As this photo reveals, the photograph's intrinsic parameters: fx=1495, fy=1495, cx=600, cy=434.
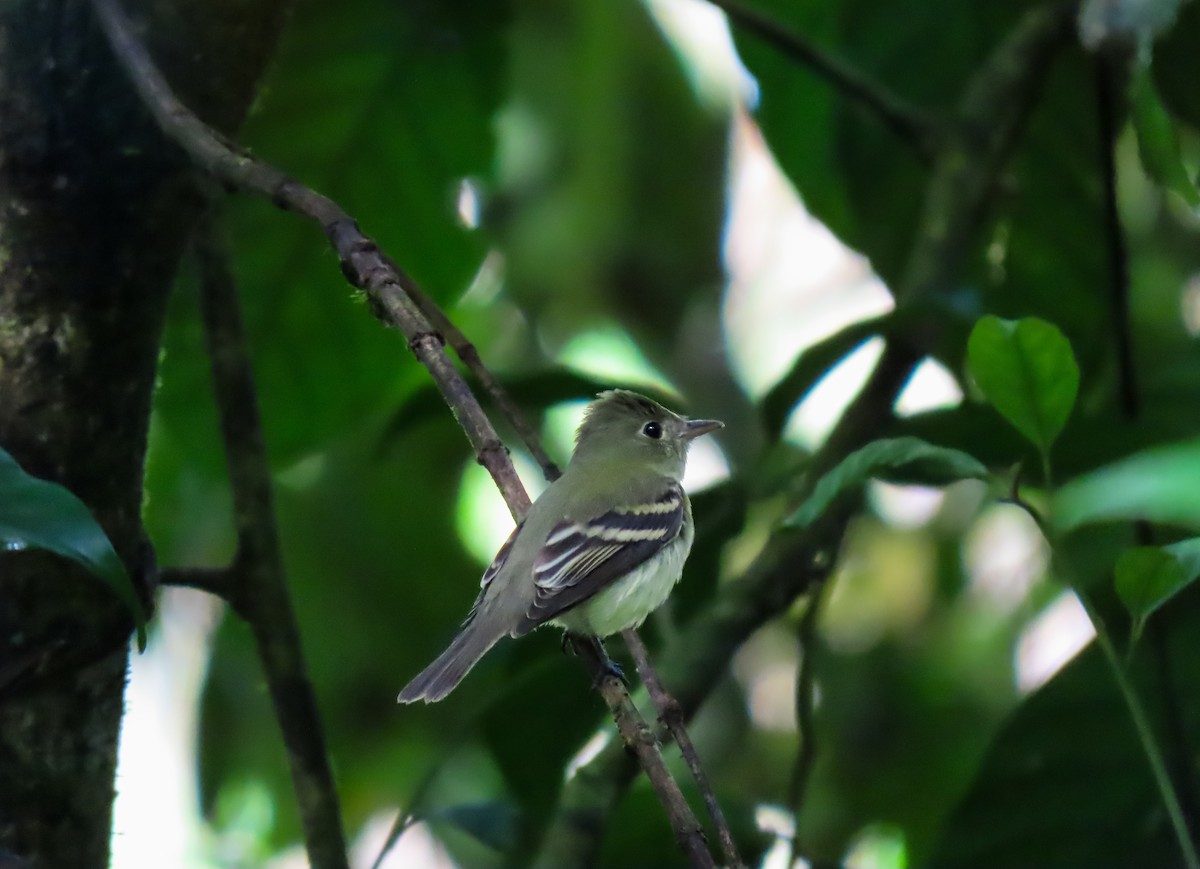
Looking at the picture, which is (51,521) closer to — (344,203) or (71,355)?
(71,355)

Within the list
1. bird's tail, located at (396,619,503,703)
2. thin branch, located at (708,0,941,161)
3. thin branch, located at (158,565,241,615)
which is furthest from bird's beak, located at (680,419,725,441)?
thin branch, located at (158,565,241,615)

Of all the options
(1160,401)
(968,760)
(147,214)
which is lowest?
(968,760)

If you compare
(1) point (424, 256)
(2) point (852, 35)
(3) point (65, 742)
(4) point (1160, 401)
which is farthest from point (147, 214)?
(2) point (852, 35)

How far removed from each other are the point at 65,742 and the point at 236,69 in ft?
3.44

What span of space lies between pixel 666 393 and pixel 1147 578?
1.75 meters

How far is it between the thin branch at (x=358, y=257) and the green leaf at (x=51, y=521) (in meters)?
0.43

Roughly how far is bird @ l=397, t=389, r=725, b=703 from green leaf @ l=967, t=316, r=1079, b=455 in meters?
1.02

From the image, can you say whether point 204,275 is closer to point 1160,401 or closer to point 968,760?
point 1160,401

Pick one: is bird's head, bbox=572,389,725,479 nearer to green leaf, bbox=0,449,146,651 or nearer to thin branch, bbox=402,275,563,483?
thin branch, bbox=402,275,563,483

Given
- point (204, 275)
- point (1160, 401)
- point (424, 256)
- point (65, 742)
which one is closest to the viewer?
point (65, 742)

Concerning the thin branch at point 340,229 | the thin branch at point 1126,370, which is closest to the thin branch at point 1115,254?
the thin branch at point 1126,370

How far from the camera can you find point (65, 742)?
7.00 feet

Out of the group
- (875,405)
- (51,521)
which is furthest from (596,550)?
(51,521)

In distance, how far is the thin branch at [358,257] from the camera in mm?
1752
